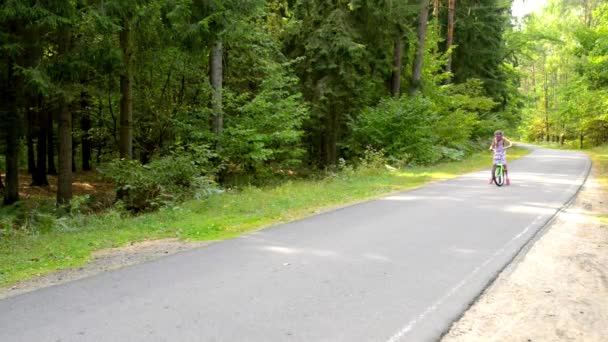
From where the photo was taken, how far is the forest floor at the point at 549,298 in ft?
15.7

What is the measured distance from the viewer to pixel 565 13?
206ft

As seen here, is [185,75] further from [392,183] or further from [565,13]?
[565,13]

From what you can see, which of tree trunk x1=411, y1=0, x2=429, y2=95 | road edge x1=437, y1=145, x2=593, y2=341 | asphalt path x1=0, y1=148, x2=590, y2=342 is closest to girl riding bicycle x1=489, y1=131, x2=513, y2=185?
road edge x1=437, y1=145, x2=593, y2=341

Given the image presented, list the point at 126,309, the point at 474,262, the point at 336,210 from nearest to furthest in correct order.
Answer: the point at 126,309 < the point at 474,262 < the point at 336,210

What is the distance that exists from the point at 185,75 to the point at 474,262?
14.8 metres

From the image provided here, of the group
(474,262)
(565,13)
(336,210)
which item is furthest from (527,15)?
(474,262)

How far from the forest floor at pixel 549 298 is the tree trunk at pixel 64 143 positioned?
11357 millimetres

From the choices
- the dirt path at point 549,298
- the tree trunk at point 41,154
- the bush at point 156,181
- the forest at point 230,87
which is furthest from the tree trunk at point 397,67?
the dirt path at point 549,298

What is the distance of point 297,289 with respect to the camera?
577cm

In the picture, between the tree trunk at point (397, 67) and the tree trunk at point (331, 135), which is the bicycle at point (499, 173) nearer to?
the tree trunk at point (331, 135)

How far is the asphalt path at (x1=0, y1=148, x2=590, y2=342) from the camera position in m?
4.66

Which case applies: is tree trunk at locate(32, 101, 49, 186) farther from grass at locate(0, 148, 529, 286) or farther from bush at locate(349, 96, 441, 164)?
bush at locate(349, 96, 441, 164)

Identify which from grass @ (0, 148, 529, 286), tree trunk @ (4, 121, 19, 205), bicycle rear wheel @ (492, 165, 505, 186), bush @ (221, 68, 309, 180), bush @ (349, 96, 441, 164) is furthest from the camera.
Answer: bush @ (349, 96, 441, 164)

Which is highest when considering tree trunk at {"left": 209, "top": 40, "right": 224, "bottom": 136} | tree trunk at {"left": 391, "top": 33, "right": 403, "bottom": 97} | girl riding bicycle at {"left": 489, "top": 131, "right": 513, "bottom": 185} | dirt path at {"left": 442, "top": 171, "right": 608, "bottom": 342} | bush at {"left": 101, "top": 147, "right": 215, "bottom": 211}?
tree trunk at {"left": 391, "top": 33, "right": 403, "bottom": 97}
